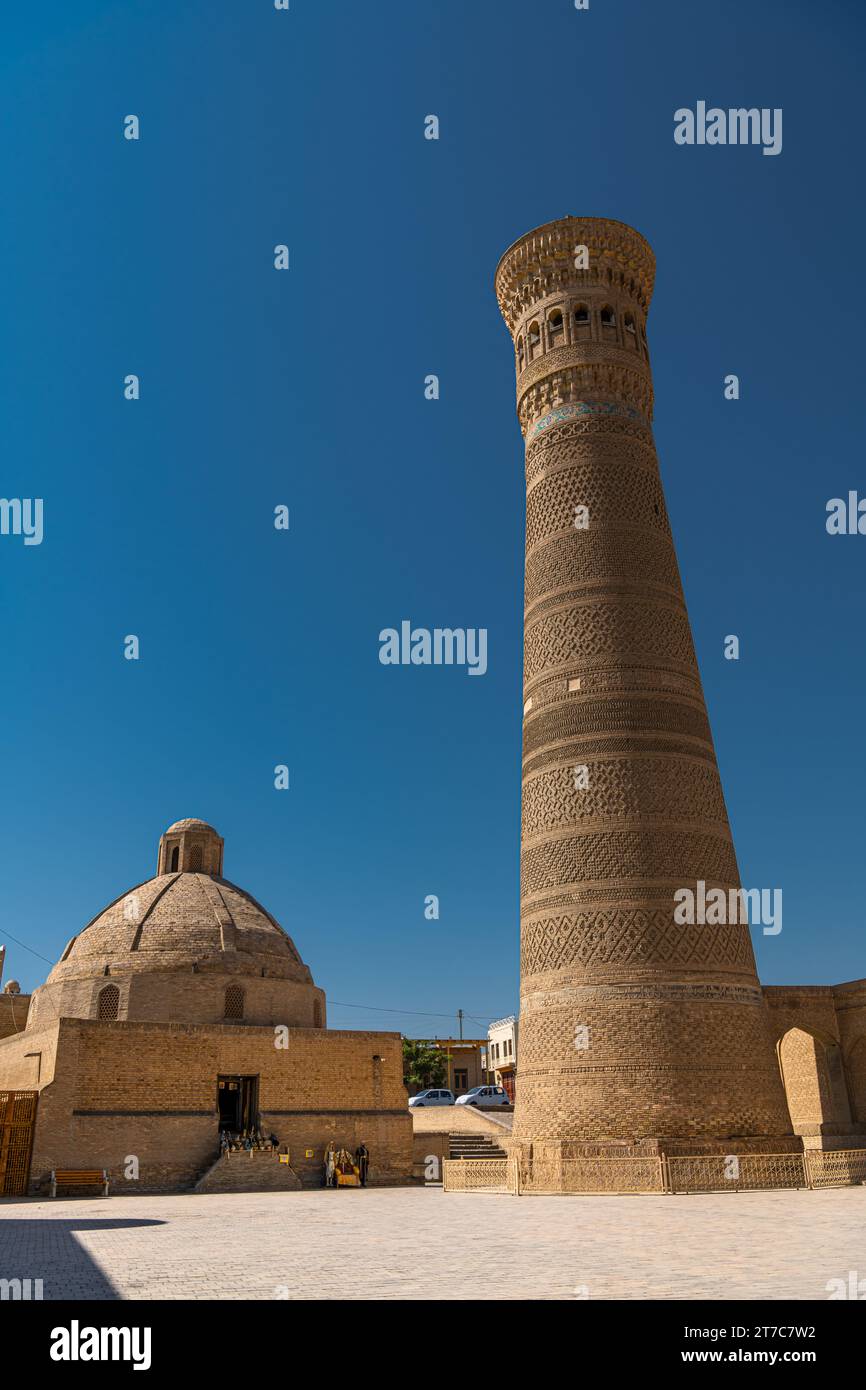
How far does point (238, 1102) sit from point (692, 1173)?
11620 millimetres

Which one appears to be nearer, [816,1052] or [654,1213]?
[654,1213]

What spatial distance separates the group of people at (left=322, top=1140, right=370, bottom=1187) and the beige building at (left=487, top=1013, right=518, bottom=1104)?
99.7 feet

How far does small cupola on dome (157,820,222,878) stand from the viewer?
29078 mm

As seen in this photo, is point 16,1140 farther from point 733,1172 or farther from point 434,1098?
point 434,1098

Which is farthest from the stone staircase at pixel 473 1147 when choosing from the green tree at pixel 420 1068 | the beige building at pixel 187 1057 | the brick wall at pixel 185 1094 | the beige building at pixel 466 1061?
the beige building at pixel 466 1061

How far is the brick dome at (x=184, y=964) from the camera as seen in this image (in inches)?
972

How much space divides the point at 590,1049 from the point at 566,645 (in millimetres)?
7155

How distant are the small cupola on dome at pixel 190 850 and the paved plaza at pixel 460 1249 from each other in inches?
538

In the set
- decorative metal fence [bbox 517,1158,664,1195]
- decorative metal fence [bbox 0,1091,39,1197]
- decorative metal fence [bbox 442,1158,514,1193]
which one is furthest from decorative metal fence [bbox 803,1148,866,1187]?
decorative metal fence [bbox 0,1091,39,1197]

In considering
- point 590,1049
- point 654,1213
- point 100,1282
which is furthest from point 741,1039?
point 100,1282
